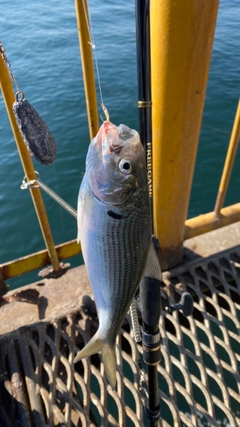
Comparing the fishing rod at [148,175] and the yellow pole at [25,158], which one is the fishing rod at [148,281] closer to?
the fishing rod at [148,175]

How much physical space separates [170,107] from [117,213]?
1.06m

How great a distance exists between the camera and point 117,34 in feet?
38.1

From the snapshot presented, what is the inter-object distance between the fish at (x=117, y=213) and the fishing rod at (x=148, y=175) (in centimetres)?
18

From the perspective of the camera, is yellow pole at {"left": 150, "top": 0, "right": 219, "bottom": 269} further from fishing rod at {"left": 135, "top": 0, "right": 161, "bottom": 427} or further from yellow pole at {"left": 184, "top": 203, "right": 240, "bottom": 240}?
fishing rod at {"left": 135, "top": 0, "right": 161, "bottom": 427}

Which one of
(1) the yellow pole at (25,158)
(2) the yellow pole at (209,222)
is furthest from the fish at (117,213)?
(2) the yellow pole at (209,222)

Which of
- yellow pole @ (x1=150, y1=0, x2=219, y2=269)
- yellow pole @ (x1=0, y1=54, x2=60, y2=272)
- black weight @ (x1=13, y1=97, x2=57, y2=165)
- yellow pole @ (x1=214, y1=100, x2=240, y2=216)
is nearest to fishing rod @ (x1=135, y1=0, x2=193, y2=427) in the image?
black weight @ (x1=13, y1=97, x2=57, y2=165)

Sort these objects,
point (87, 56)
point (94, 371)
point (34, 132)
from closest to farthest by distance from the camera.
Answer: point (34, 132) < point (87, 56) < point (94, 371)

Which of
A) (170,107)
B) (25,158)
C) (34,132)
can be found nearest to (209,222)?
(170,107)

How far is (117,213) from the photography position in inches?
57.7

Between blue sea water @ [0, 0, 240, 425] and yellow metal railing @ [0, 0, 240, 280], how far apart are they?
89.1 inches

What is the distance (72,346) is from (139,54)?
1.97 m

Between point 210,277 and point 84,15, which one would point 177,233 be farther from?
point 84,15

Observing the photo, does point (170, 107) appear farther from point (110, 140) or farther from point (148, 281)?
point (148, 281)

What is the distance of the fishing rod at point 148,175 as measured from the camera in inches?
58.2
